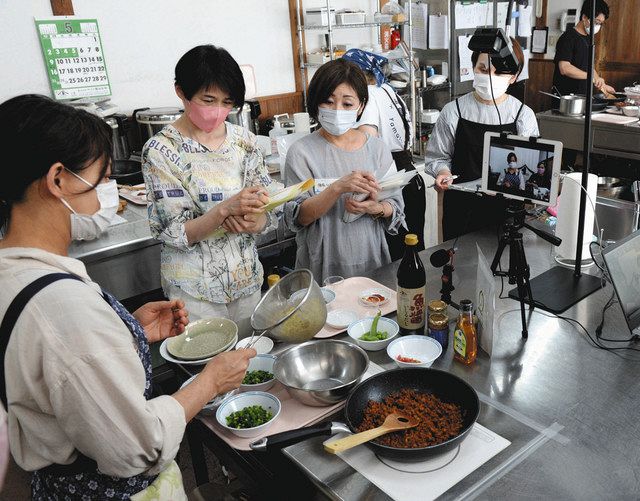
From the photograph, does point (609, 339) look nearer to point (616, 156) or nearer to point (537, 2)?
point (616, 156)

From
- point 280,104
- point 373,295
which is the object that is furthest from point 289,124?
point 373,295

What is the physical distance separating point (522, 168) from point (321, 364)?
850 millimetres

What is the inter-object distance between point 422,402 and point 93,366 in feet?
2.36

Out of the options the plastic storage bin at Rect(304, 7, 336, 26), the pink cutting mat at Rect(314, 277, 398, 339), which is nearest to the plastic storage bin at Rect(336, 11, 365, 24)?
the plastic storage bin at Rect(304, 7, 336, 26)

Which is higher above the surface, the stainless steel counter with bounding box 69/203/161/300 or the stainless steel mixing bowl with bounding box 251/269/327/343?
the stainless steel mixing bowl with bounding box 251/269/327/343

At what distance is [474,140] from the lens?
2645mm

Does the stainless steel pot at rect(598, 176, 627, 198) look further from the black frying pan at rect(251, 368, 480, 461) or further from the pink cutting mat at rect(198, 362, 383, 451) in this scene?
the pink cutting mat at rect(198, 362, 383, 451)

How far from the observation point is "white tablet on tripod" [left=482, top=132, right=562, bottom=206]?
5.22 ft

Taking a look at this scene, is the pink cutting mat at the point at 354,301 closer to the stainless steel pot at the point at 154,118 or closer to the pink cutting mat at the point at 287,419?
the pink cutting mat at the point at 287,419

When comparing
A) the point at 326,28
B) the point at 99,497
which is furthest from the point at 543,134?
Answer: the point at 99,497

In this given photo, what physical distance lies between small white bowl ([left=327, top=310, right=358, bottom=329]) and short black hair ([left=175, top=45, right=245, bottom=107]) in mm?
821

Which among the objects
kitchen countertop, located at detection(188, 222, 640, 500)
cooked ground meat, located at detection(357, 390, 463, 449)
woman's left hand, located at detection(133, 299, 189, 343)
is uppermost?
woman's left hand, located at detection(133, 299, 189, 343)

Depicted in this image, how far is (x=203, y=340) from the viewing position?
1.53 m

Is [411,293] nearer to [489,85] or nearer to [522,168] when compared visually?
[522,168]
